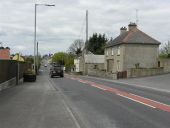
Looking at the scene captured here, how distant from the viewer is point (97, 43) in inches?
5034

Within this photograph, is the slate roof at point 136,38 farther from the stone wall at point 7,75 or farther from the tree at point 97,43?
the tree at point 97,43

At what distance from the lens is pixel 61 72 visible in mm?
68125

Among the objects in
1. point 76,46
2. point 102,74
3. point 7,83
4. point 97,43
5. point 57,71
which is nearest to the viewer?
point 7,83

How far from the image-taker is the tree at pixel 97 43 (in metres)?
126

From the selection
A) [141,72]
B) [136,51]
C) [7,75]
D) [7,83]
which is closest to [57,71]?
[136,51]

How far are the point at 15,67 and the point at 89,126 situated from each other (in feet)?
103

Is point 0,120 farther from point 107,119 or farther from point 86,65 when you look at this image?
point 86,65

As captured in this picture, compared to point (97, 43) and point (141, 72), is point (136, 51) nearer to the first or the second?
point (141, 72)

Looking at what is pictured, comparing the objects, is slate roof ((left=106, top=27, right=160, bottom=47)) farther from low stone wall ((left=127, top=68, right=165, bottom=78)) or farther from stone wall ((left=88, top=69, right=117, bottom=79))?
low stone wall ((left=127, top=68, right=165, bottom=78))

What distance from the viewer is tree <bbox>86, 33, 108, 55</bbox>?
125600 millimetres

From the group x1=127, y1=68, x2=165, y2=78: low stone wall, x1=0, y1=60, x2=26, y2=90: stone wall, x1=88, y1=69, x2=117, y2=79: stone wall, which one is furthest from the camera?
x1=88, y1=69, x2=117, y2=79: stone wall

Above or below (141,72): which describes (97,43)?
above

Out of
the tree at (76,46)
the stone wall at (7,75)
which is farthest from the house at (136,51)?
the tree at (76,46)

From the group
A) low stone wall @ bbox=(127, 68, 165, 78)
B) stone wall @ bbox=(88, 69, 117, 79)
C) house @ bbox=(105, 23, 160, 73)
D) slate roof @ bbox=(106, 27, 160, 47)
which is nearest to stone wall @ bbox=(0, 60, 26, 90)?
low stone wall @ bbox=(127, 68, 165, 78)
